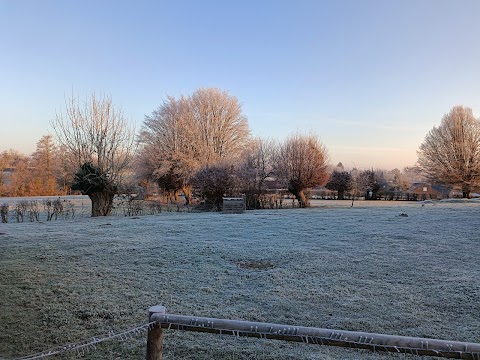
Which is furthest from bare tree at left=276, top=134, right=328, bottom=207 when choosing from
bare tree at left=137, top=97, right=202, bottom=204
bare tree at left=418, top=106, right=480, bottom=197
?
bare tree at left=418, top=106, right=480, bottom=197

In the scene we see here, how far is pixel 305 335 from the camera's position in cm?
228

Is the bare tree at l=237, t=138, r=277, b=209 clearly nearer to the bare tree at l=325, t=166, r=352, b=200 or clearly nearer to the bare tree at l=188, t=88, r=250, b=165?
the bare tree at l=188, t=88, r=250, b=165

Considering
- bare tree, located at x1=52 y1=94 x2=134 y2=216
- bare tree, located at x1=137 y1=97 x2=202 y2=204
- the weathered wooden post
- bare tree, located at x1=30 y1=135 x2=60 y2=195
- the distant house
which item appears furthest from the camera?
bare tree, located at x1=30 y1=135 x2=60 y2=195

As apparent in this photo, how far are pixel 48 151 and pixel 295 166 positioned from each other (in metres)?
37.6

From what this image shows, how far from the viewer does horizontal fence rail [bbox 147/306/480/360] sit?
2078 mm

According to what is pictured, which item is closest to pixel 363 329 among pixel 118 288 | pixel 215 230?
pixel 118 288

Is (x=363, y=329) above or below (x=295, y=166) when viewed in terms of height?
below

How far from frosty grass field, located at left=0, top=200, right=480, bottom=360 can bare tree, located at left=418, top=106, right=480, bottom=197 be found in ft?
112

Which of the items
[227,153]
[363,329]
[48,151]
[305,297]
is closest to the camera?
[363,329]

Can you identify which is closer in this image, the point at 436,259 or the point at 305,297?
the point at 305,297

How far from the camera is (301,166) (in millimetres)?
25625

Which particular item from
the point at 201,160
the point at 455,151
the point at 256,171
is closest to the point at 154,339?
the point at 256,171

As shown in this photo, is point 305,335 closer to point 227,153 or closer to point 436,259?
point 436,259

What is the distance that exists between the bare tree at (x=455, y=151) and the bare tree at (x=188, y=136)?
78.6 ft
